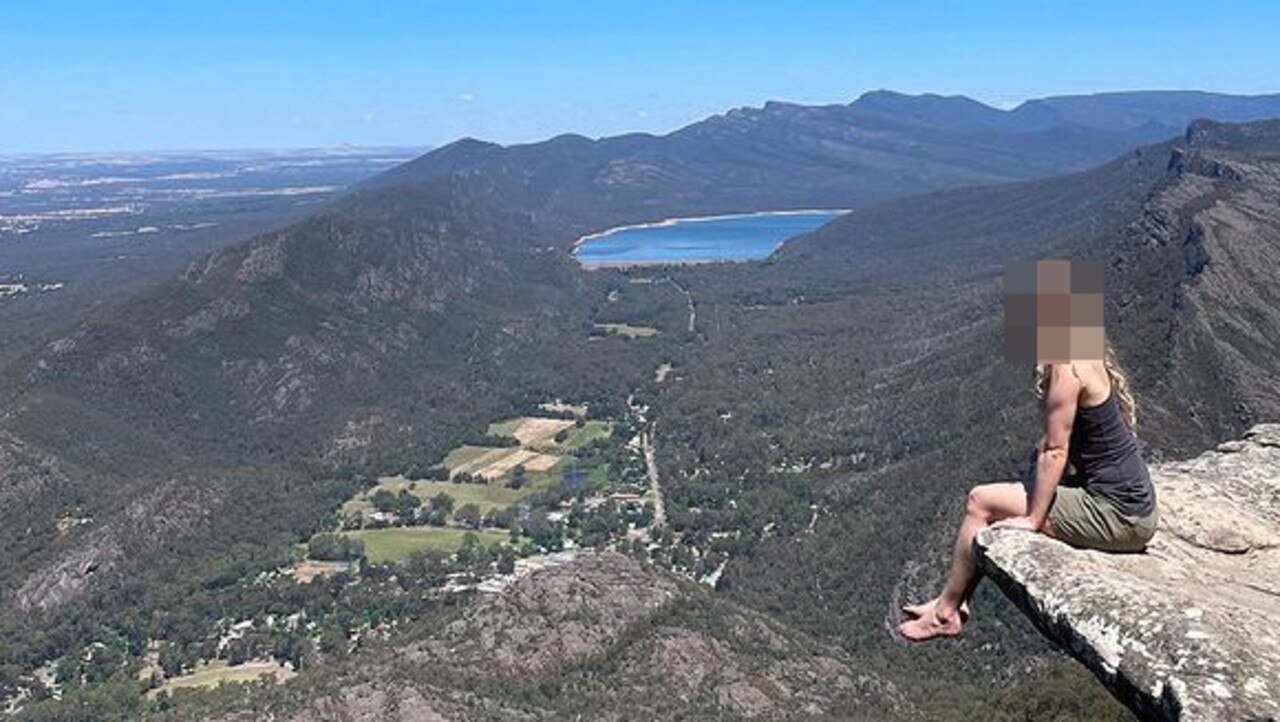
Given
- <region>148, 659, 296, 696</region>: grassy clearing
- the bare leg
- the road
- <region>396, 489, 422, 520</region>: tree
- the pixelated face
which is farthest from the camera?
<region>396, 489, 422, 520</region>: tree

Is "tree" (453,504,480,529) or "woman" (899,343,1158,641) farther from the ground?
"woman" (899,343,1158,641)

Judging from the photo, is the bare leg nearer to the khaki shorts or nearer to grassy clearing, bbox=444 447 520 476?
the khaki shorts

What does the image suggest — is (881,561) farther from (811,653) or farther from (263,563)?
(263,563)

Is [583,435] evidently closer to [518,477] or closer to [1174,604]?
[518,477]

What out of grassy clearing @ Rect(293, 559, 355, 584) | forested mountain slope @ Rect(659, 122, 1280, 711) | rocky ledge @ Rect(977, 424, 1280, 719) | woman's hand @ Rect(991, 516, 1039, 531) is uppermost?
woman's hand @ Rect(991, 516, 1039, 531)

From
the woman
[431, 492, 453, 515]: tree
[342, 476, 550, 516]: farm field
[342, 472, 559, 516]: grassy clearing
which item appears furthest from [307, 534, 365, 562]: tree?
the woman

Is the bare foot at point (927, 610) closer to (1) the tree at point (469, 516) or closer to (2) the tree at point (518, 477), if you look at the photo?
(1) the tree at point (469, 516)

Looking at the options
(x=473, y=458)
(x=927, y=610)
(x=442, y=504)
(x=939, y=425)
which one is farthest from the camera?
(x=473, y=458)

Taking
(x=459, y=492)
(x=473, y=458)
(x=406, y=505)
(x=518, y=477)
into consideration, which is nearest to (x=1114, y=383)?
(x=406, y=505)
